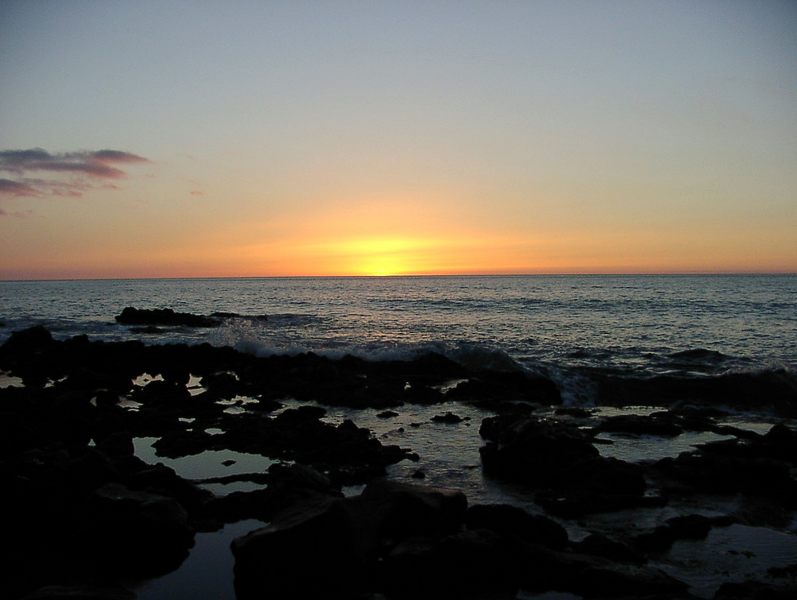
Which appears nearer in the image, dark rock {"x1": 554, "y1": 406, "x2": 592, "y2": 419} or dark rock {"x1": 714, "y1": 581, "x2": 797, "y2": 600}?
dark rock {"x1": 714, "y1": 581, "x2": 797, "y2": 600}

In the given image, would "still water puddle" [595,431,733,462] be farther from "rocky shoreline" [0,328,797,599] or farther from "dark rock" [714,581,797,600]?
"dark rock" [714,581,797,600]

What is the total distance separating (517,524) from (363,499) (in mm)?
1985

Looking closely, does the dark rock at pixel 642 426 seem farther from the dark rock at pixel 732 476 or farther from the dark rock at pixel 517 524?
the dark rock at pixel 517 524

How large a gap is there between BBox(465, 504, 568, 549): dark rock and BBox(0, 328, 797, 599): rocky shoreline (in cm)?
2

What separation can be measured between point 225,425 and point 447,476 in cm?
577

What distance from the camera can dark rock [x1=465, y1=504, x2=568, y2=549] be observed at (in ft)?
23.7

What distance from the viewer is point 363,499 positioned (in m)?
7.54

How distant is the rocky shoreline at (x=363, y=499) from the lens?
20.3 ft

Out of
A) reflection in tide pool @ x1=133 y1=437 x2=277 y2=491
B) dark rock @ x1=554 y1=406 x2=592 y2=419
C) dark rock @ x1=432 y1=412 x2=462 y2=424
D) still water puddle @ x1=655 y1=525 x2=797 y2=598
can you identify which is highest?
still water puddle @ x1=655 y1=525 x2=797 y2=598

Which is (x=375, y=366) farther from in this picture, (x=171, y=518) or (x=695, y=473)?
(x=171, y=518)

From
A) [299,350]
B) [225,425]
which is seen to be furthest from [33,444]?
[299,350]

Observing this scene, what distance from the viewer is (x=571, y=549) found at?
707 cm

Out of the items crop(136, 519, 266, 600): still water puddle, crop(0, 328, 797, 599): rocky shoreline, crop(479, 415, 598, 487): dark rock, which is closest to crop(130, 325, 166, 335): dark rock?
crop(0, 328, 797, 599): rocky shoreline

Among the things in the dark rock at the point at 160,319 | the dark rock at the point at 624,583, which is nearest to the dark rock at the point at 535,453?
the dark rock at the point at 624,583
